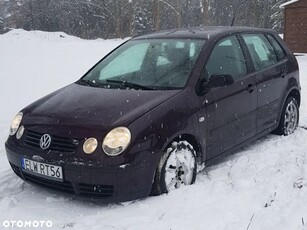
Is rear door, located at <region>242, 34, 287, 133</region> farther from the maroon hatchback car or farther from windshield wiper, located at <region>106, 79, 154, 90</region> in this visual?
windshield wiper, located at <region>106, 79, 154, 90</region>

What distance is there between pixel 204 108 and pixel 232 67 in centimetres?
87

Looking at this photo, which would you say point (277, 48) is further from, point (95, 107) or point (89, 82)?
point (95, 107)

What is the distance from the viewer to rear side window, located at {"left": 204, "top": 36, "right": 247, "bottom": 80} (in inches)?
174

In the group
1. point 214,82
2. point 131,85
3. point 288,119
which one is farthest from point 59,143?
point 288,119

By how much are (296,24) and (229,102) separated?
1872 cm

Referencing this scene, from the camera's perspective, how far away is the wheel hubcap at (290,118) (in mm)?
5789

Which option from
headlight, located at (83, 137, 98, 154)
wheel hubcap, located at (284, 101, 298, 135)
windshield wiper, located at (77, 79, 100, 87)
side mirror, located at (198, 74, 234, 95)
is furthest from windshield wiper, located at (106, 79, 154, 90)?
wheel hubcap, located at (284, 101, 298, 135)

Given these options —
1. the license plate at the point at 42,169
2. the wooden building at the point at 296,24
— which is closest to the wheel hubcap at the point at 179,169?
the license plate at the point at 42,169

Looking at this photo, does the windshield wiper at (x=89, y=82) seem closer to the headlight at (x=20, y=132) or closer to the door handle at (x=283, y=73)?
the headlight at (x=20, y=132)

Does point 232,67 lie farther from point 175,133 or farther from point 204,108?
point 175,133

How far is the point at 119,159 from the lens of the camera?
11.1ft

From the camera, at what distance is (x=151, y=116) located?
11.9 feet

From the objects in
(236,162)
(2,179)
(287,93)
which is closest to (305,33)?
(287,93)

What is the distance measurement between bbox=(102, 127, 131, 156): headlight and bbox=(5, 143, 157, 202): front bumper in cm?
14
